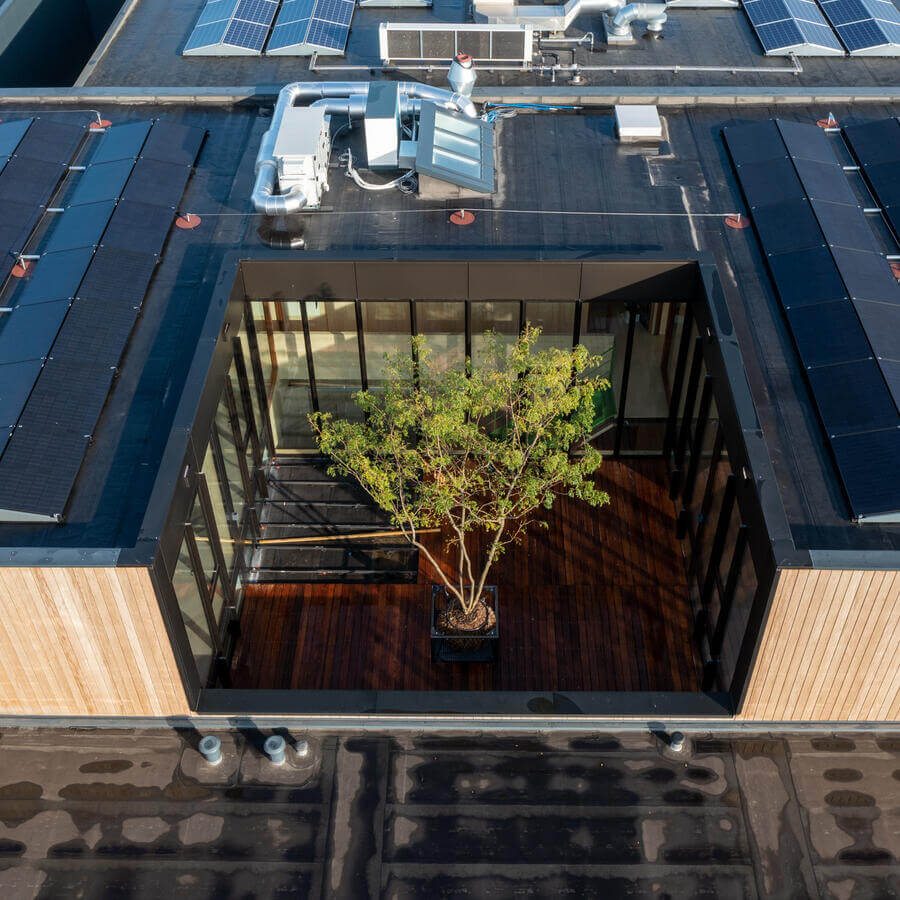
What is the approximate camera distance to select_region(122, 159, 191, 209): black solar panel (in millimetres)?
22453

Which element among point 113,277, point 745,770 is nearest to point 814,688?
point 745,770

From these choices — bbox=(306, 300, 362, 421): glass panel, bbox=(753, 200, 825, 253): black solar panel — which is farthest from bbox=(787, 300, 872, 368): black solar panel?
bbox=(306, 300, 362, 421): glass panel

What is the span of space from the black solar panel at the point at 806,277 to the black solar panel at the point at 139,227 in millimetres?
12696

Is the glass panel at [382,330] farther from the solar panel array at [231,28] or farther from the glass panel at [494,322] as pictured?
the solar panel array at [231,28]

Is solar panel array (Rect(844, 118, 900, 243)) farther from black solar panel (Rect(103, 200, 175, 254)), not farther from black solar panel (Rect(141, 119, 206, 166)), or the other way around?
black solar panel (Rect(141, 119, 206, 166))

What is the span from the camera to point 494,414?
75.8 ft

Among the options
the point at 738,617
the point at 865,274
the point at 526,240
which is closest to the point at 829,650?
the point at 738,617

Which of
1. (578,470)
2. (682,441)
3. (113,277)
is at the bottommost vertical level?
(682,441)

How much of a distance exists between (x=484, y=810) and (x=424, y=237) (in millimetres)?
12043

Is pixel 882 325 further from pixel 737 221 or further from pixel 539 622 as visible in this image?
pixel 539 622

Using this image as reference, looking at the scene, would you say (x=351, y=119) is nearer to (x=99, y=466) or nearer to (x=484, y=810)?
(x=99, y=466)

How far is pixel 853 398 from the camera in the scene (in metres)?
17.6

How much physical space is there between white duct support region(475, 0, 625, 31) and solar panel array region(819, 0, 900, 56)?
6.76 m

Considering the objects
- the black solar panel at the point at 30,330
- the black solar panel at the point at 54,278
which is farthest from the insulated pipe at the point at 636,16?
the black solar panel at the point at 30,330
